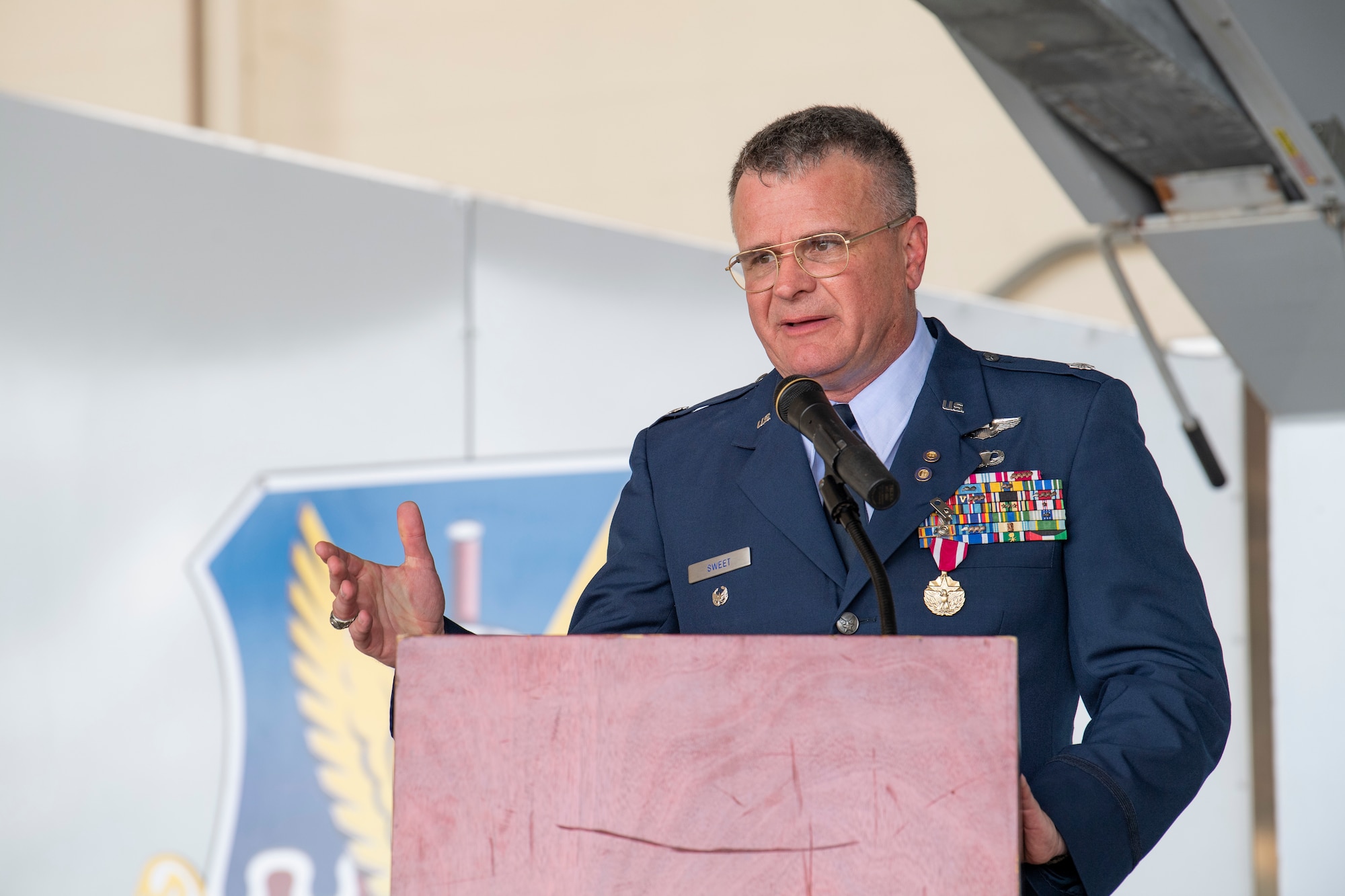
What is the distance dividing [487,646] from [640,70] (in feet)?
15.5

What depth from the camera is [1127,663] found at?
1.20 metres

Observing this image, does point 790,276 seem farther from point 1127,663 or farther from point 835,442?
point 1127,663

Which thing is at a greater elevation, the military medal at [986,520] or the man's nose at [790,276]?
the man's nose at [790,276]

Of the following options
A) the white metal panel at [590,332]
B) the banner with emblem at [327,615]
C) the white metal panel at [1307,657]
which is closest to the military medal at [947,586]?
the white metal panel at [1307,657]

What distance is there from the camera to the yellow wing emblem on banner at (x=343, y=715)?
10.1 ft

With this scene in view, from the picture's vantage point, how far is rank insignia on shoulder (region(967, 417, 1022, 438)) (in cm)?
138

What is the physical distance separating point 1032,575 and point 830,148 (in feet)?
1.48

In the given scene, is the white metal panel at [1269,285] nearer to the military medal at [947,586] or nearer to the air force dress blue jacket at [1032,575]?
the air force dress blue jacket at [1032,575]

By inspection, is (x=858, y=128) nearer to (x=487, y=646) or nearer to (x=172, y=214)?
(x=487, y=646)

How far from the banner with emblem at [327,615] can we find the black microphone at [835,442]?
1873 millimetres

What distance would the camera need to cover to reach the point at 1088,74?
189 centimetres

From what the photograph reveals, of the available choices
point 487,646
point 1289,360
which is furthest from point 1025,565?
point 1289,360

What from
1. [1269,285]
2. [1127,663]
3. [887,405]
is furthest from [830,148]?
[1269,285]

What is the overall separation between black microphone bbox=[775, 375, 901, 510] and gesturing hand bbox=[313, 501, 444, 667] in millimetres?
345
